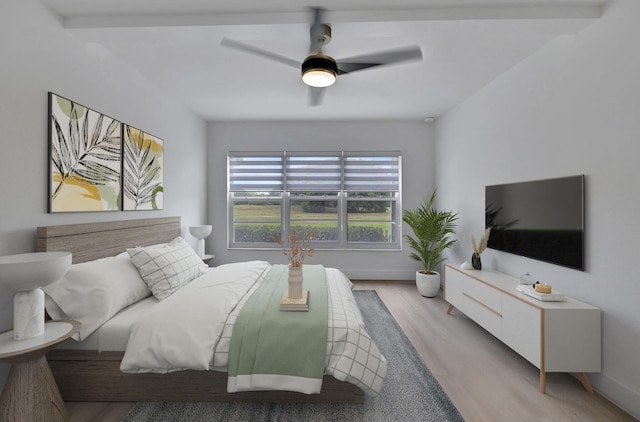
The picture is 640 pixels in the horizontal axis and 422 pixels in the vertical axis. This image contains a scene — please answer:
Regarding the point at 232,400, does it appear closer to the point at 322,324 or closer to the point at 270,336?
the point at 270,336

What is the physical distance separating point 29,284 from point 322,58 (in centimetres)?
208

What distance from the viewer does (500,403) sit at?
5.91 feet

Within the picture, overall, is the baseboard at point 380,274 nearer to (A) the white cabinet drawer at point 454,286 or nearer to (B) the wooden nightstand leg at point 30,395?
(A) the white cabinet drawer at point 454,286

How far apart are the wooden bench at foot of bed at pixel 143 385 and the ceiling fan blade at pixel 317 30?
2.28 m

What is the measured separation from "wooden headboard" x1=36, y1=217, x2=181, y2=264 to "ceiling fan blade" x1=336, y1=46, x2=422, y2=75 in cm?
231

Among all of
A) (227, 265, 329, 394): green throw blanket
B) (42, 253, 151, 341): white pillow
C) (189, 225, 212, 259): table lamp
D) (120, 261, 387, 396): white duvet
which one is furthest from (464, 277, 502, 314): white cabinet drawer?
(189, 225, 212, 259): table lamp

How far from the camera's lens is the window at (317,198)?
182 inches

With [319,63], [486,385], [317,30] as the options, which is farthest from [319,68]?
[486,385]

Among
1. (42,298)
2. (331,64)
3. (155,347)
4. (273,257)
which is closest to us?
(42,298)

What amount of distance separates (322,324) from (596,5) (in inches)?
112

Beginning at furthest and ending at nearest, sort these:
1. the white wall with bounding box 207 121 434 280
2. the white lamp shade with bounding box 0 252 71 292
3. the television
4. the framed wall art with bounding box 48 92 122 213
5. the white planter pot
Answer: the white wall with bounding box 207 121 434 280 → the white planter pot → the television → the framed wall art with bounding box 48 92 122 213 → the white lamp shade with bounding box 0 252 71 292

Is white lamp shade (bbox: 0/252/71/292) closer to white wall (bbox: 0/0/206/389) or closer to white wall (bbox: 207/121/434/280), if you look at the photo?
white wall (bbox: 0/0/206/389)

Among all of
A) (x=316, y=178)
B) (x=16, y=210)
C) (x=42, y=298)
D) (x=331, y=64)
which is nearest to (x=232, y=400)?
(x=42, y=298)

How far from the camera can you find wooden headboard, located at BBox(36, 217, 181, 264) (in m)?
1.84
